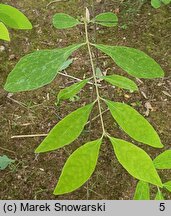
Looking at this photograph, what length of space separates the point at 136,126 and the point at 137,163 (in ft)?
0.29

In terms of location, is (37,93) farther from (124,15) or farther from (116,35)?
(124,15)

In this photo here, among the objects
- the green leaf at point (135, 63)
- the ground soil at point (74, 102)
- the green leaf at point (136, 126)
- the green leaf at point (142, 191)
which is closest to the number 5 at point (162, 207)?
the green leaf at point (142, 191)

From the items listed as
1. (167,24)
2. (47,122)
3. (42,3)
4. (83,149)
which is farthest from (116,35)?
(83,149)

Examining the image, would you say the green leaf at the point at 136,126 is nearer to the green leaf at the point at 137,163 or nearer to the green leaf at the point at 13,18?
the green leaf at the point at 137,163

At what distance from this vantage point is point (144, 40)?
2021 mm

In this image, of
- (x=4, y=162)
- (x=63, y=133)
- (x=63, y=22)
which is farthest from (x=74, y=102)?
(x=63, y=133)

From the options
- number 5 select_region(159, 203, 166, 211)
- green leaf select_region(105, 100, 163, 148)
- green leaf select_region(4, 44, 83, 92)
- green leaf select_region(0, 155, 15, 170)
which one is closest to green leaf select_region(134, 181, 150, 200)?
number 5 select_region(159, 203, 166, 211)

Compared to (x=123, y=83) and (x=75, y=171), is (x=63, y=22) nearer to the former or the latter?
(x=123, y=83)

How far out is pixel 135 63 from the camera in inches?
35.4

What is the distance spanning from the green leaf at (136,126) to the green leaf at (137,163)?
0.12 feet

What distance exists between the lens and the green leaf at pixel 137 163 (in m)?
0.74

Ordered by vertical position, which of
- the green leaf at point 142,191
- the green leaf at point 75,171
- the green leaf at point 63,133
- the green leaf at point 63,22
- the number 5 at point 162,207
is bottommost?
the number 5 at point 162,207

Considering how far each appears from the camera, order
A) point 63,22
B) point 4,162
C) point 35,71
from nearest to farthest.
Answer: point 35,71
point 63,22
point 4,162

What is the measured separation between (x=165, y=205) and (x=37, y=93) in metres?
1.05
